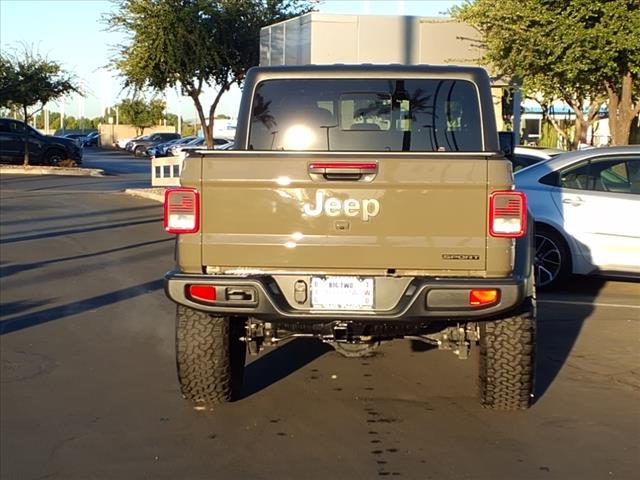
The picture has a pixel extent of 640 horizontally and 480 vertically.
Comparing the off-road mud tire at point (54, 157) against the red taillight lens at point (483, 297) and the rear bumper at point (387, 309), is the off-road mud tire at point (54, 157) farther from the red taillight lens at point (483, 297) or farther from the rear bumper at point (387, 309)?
the red taillight lens at point (483, 297)

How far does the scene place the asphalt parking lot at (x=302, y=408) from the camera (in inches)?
197

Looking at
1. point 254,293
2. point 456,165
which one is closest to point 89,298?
point 254,293

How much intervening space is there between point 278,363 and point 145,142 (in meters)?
52.6

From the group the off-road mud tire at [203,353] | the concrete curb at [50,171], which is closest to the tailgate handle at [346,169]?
the off-road mud tire at [203,353]

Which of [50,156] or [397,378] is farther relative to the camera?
[50,156]

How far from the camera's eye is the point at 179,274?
5332 mm

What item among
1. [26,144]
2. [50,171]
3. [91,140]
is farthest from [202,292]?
[91,140]

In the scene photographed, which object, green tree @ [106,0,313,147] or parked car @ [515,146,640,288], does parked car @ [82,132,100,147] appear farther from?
parked car @ [515,146,640,288]

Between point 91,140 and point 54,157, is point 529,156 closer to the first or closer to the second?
point 54,157

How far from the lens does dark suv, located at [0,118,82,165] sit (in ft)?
115

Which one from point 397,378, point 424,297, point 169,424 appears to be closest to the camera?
point 424,297

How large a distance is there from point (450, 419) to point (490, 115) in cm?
205

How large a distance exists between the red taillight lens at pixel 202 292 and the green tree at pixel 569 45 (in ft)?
35.7

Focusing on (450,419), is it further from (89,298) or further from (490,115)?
(89,298)
